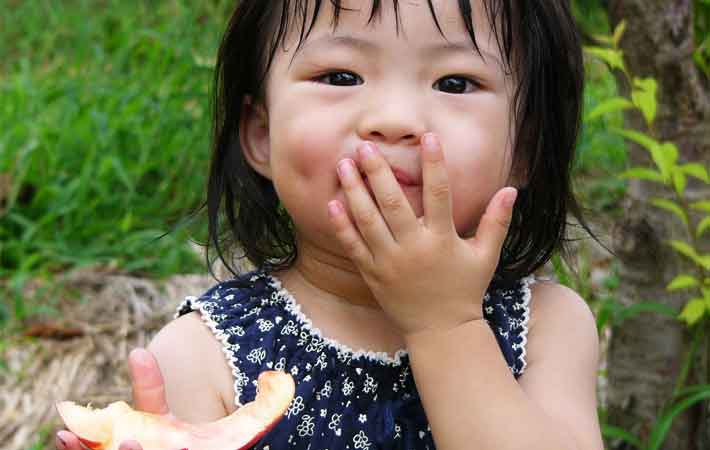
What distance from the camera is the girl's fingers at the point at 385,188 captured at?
5.26 ft

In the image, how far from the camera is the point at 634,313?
8.32ft

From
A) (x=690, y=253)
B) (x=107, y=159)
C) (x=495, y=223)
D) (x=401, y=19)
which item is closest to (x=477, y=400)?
(x=495, y=223)

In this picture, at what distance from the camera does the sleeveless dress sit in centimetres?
185

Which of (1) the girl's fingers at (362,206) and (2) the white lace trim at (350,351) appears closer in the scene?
(1) the girl's fingers at (362,206)

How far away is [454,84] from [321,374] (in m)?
0.54

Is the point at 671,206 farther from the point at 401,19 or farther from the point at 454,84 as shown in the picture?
the point at 401,19

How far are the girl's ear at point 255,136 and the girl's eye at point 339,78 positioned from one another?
24 cm

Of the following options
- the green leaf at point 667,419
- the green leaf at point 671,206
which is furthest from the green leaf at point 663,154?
the green leaf at point 667,419

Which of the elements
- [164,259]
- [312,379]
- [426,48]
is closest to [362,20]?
[426,48]

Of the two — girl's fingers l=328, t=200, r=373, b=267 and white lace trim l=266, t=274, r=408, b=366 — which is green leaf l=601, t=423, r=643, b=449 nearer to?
white lace trim l=266, t=274, r=408, b=366

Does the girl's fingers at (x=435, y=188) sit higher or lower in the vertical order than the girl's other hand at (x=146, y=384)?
higher

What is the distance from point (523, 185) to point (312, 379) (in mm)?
501

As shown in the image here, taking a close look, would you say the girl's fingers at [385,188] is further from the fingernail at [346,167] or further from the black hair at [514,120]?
the black hair at [514,120]

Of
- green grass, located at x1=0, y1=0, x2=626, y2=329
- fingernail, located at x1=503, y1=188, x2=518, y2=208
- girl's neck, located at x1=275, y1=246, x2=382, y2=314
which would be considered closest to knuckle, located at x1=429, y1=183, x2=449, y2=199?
fingernail, located at x1=503, y1=188, x2=518, y2=208
